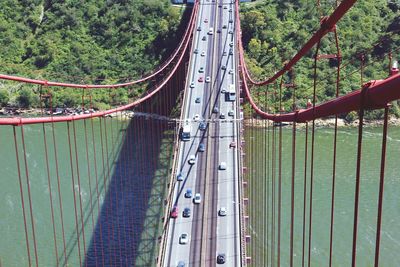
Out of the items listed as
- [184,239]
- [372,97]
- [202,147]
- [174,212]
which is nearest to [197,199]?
[174,212]

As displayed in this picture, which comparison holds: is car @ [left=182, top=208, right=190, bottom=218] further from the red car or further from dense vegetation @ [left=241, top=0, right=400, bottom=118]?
dense vegetation @ [left=241, top=0, right=400, bottom=118]

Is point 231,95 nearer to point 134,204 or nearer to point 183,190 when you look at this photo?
point 134,204

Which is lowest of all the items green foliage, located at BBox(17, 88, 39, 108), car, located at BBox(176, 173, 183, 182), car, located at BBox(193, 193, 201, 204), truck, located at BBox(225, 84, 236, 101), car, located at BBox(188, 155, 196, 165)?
car, located at BBox(193, 193, 201, 204)

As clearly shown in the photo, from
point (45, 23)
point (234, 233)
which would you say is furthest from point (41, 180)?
point (45, 23)

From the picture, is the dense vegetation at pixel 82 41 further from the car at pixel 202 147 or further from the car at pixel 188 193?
the car at pixel 188 193

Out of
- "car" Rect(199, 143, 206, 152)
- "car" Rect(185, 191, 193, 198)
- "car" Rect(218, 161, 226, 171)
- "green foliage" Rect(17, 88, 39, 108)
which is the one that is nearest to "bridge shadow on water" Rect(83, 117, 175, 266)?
→ "car" Rect(185, 191, 193, 198)

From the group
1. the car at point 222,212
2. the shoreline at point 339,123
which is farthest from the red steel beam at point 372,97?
the shoreline at point 339,123

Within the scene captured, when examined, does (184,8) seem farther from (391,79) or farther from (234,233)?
(391,79)
